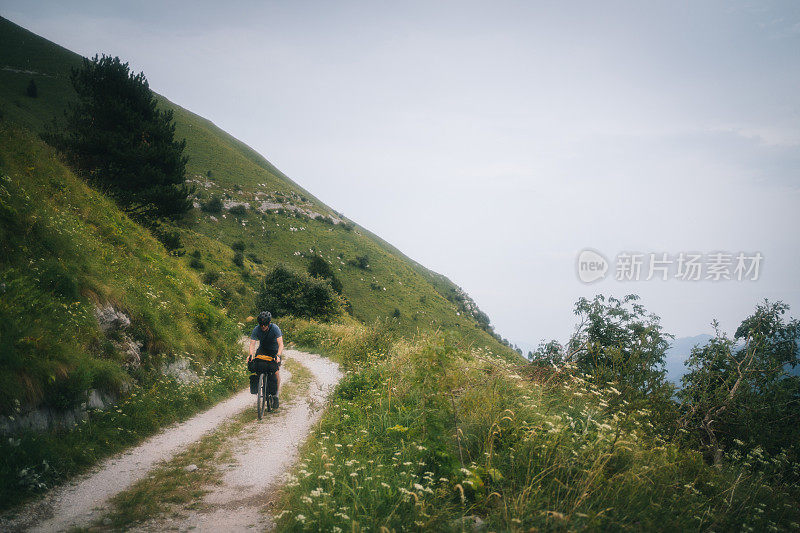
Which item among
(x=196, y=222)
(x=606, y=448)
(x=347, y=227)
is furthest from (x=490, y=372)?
(x=347, y=227)

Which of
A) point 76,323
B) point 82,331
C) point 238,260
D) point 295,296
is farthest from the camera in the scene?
point 238,260

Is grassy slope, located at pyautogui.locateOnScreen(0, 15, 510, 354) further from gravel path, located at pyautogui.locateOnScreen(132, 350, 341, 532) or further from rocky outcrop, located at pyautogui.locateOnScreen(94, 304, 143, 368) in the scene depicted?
gravel path, located at pyautogui.locateOnScreen(132, 350, 341, 532)

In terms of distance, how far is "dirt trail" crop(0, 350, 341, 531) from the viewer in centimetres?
386

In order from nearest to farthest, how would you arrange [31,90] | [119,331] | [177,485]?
[177,485], [119,331], [31,90]

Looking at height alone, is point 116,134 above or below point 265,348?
above

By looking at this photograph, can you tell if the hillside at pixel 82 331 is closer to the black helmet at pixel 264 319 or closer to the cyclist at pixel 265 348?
the cyclist at pixel 265 348

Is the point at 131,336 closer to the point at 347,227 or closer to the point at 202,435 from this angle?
the point at 202,435

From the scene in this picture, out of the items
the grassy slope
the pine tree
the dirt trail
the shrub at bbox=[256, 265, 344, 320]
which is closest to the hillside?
the dirt trail

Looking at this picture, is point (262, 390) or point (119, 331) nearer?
point (119, 331)

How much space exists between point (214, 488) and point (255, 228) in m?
68.9

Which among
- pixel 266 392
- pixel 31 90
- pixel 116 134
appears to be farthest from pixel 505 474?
pixel 31 90

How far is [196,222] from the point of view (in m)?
60.6

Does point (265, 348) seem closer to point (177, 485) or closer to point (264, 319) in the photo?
point (264, 319)

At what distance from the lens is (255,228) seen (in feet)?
222
